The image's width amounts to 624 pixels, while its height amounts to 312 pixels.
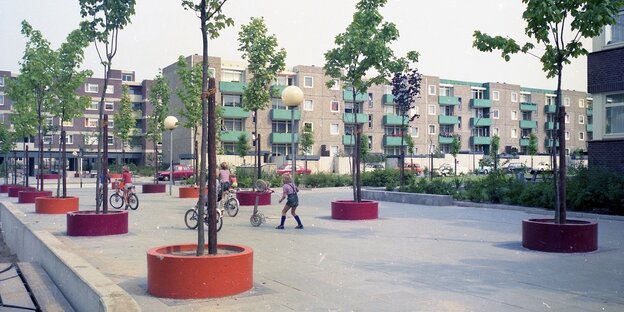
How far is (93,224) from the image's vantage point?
38.6 ft

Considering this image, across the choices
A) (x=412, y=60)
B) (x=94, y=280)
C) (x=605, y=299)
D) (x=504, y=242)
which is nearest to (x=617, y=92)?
(x=412, y=60)

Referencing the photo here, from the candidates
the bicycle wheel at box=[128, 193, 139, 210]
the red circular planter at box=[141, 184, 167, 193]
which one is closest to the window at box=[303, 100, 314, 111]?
the red circular planter at box=[141, 184, 167, 193]

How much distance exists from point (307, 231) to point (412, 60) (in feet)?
28.1

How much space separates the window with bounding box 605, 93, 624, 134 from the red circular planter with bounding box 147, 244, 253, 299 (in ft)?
57.7

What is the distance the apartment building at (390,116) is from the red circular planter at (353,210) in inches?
1720

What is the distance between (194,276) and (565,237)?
6634mm

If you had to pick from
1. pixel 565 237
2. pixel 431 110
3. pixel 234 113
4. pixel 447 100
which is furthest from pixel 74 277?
pixel 447 100

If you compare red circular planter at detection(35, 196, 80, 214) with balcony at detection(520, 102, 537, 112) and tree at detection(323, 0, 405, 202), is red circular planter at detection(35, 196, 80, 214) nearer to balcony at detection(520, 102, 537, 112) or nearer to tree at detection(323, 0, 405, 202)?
tree at detection(323, 0, 405, 202)

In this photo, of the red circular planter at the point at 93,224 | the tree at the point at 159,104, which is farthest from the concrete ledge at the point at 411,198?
the tree at the point at 159,104

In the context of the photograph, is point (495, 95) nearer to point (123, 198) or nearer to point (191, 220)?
point (123, 198)

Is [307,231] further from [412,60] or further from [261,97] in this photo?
[261,97]

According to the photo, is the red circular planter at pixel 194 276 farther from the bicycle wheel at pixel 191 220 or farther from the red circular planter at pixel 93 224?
the bicycle wheel at pixel 191 220

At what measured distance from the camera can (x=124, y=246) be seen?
10352 mm

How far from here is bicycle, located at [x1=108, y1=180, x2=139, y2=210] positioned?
18812mm
